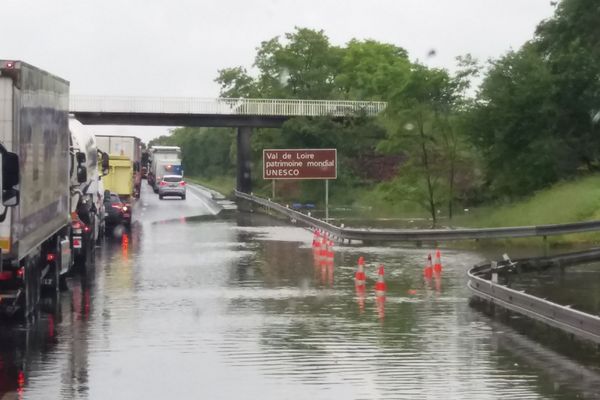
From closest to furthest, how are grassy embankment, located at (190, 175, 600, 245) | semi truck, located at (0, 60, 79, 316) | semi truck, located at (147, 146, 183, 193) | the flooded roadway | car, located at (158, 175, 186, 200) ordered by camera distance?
the flooded roadway, semi truck, located at (0, 60, 79, 316), grassy embankment, located at (190, 175, 600, 245), car, located at (158, 175, 186, 200), semi truck, located at (147, 146, 183, 193)

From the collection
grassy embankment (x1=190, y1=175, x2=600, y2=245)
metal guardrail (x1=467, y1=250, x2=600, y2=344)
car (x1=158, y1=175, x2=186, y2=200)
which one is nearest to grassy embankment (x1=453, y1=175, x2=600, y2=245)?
grassy embankment (x1=190, y1=175, x2=600, y2=245)

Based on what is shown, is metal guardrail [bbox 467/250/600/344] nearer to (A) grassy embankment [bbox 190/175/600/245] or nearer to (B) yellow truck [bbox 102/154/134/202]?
(A) grassy embankment [bbox 190/175/600/245]

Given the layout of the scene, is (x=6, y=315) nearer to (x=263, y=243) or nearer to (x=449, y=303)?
(x=449, y=303)

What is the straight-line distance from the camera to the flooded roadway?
13.3 m

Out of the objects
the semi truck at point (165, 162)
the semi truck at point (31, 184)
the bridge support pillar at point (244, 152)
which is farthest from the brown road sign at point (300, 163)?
the semi truck at point (165, 162)

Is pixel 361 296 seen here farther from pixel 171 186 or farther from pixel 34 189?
pixel 171 186

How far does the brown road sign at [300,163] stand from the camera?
58.5 metres

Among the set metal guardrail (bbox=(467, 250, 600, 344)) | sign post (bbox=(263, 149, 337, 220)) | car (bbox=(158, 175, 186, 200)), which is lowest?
metal guardrail (bbox=(467, 250, 600, 344))

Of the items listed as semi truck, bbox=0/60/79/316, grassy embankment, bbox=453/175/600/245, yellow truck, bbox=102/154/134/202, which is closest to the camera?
semi truck, bbox=0/60/79/316

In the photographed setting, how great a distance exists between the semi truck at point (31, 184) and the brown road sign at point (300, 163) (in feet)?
112

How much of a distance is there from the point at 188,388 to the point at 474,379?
3233 mm

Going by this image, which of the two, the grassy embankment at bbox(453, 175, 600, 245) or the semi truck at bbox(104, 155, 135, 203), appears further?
the semi truck at bbox(104, 155, 135, 203)

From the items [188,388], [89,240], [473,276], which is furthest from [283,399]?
[89,240]

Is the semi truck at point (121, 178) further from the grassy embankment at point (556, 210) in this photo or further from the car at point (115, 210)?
the grassy embankment at point (556, 210)
